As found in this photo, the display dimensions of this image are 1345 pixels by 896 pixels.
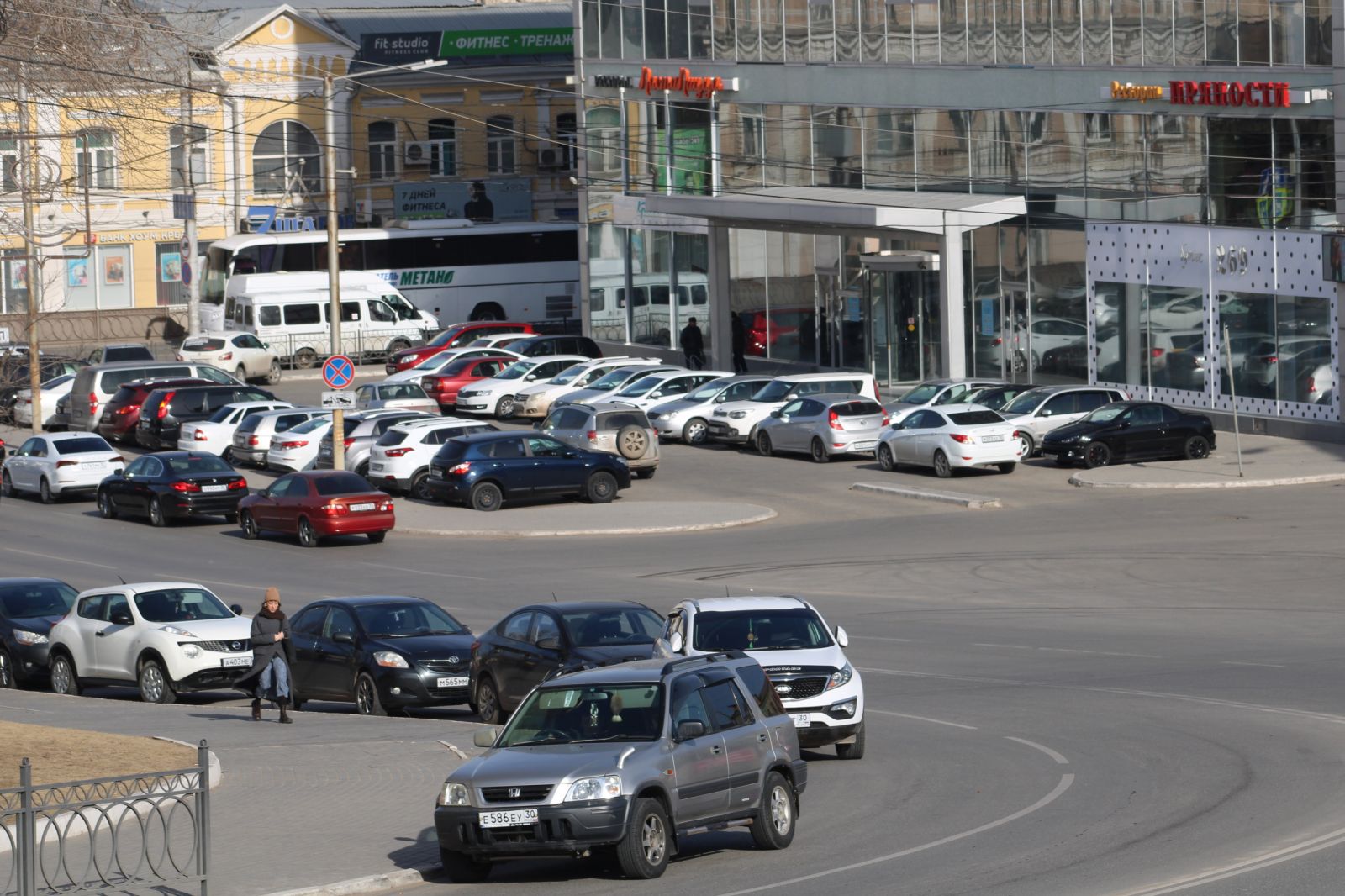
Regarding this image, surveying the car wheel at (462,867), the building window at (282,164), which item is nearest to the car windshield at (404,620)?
the car wheel at (462,867)

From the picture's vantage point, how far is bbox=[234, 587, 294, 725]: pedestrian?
818 inches

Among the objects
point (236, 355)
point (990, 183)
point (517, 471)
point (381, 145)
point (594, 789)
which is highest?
point (381, 145)

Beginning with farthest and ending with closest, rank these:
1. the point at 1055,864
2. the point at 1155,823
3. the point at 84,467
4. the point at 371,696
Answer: the point at 84,467, the point at 371,696, the point at 1155,823, the point at 1055,864

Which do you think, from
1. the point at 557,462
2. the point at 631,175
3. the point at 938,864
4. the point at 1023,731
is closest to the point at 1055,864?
the point at 938,864

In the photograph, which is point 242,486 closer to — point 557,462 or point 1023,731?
point 557,462

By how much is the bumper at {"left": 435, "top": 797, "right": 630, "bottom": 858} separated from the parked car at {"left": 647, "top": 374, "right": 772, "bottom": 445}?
3618 centimetres

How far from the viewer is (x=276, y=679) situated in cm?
2080

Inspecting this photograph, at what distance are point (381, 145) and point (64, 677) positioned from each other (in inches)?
2609

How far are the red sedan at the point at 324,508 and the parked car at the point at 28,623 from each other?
9330 mm

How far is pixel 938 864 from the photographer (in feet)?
42.0

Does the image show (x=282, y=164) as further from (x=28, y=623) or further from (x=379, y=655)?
(x=379, y=655)

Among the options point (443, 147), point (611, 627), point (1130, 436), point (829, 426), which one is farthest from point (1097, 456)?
point (443, 147)

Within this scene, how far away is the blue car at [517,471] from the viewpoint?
39.8 metres

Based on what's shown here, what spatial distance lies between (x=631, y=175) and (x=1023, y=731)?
52.5 m
